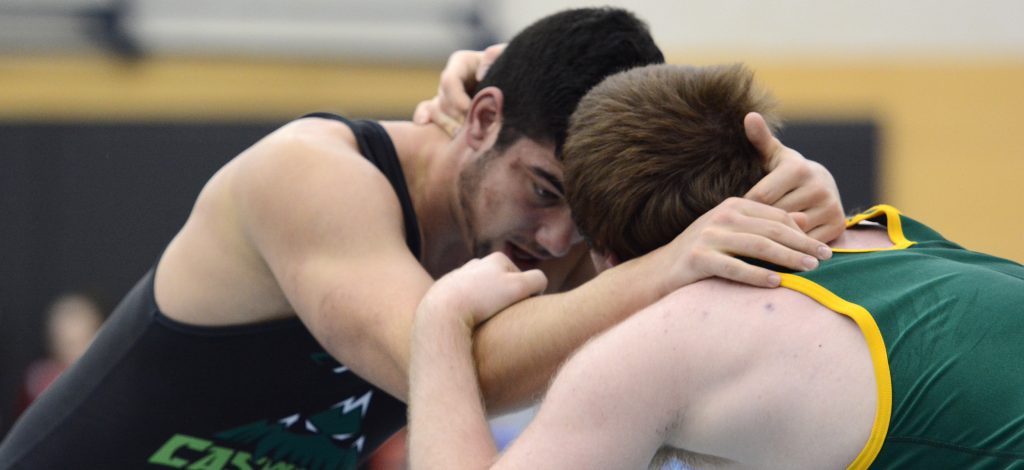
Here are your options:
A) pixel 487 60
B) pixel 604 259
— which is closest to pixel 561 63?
pixel 487 60

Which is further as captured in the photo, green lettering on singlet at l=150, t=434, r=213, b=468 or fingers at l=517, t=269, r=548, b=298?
green lettering on singlet at l=150, t=434, r=213, b=468

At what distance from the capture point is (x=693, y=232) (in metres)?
2.18

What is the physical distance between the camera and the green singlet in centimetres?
182

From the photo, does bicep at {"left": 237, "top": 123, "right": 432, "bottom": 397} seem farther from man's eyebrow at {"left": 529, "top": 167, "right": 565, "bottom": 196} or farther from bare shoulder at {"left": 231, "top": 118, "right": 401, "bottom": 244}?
man's eyebrow at {"left": 529, "top": 167, "right": 565, "bottom": 196}

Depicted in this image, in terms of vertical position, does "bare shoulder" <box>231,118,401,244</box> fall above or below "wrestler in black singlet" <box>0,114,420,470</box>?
above

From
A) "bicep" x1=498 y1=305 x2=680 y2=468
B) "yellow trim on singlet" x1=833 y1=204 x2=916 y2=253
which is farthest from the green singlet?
"bicep" x1=498 y1=305 x2=680 y2=468

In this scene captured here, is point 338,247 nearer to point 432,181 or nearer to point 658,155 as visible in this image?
point 432,181

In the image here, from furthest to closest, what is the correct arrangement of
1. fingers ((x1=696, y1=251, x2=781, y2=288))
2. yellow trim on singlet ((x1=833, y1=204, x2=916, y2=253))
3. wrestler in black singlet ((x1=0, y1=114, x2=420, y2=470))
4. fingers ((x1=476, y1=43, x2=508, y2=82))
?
fingers ((x1=476, y1=43, x2=508, y2=82)), wrestler in black singlet ((x1=0, y1=114, x2=420, y2=470)), yellow trim on singlet ((x1=833, y1=204, x2=916, y2=253)), fingers ((x1=696, y1=251, x2=781, y2=288))

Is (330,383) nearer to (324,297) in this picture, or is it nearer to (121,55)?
(324,297)

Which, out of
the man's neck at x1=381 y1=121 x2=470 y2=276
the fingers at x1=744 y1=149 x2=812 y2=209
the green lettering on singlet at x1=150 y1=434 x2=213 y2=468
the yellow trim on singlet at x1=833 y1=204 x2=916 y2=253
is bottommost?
the green lettering on singlet at x1=150 y1=434 x2=213 y2=468

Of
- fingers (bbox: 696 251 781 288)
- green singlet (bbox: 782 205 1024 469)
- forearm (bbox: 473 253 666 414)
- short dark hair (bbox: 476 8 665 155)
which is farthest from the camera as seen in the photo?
short dark hair (bbox: 476 8 665 155)

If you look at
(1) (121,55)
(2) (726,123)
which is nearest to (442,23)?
(1) (121,55)

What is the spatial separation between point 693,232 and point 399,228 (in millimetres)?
926

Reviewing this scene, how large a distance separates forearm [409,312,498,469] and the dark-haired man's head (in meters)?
0.82
